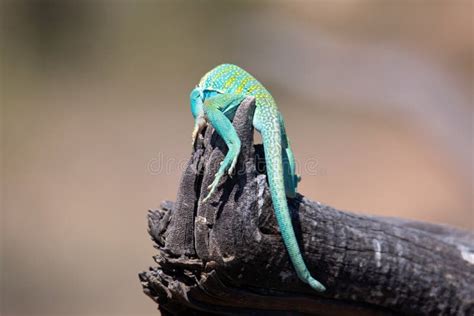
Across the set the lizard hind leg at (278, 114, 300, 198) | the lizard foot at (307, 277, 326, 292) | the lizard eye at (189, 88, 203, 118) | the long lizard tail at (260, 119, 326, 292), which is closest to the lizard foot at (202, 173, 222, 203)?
the long lizard tail at (260, 119, 326, 292)

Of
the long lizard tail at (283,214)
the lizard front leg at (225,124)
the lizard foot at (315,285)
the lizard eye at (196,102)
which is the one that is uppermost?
the lizard eye at (196,102)

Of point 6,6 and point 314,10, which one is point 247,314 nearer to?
point 6,6

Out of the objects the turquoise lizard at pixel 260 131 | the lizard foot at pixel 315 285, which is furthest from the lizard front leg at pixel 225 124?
the lizard foot at pixel 315 285

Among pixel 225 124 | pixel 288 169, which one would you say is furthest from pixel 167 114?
pixel 225 124

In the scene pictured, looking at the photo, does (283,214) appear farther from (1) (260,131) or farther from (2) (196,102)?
(2) (196,102)

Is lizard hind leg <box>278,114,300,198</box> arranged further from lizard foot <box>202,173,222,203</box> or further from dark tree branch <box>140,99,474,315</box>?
lizard foot <box>202,173,222,203</box>

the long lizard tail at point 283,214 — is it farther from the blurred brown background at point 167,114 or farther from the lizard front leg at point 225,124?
the blurred brown background at point 167,114
